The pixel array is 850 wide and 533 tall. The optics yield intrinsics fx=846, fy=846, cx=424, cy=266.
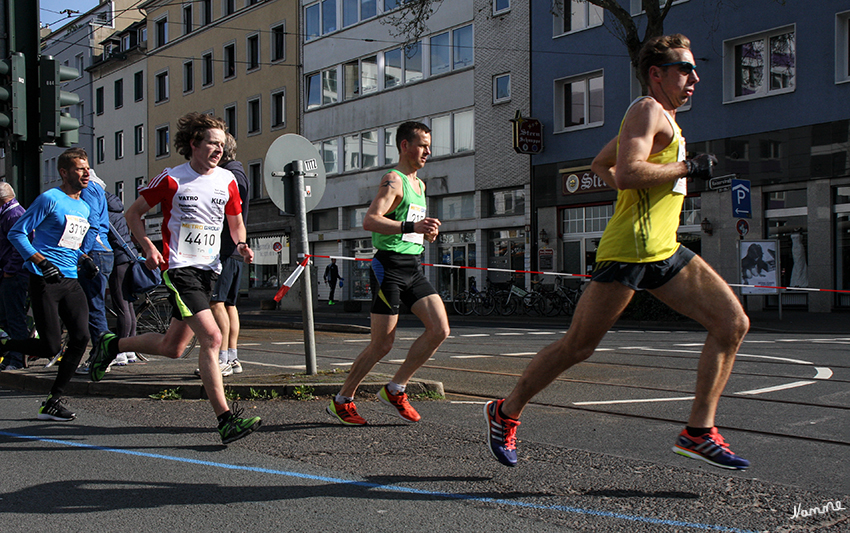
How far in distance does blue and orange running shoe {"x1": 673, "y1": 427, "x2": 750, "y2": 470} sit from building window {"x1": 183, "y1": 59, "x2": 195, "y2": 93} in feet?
153

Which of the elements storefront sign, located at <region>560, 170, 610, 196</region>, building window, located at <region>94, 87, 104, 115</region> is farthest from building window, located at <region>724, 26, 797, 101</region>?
building window, located at <region>94, 87, 104, 115</region>

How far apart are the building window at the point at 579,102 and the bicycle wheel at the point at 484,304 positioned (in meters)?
6.22

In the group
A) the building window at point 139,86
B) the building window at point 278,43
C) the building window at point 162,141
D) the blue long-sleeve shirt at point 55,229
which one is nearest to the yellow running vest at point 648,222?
the blue long-sleeve shirt at point 55,229

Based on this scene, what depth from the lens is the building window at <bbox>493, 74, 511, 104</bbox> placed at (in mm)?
29656

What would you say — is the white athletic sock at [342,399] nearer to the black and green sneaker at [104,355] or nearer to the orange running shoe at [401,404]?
the orange running shoe at [401,404]

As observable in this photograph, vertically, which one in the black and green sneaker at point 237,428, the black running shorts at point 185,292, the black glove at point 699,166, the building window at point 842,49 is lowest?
the black and green sneaker at point 237,428

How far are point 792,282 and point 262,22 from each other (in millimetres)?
28955

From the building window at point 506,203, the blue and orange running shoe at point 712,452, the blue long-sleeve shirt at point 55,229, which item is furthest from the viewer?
the building window at point 506,203

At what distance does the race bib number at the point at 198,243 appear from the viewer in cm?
502

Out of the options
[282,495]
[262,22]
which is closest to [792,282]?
[282,495]

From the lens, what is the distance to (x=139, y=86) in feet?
169

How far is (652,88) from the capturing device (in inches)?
158

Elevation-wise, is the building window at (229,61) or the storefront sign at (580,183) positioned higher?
the building window at (229,61)

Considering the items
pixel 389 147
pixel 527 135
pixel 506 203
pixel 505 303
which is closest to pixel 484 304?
pixel 505 303
